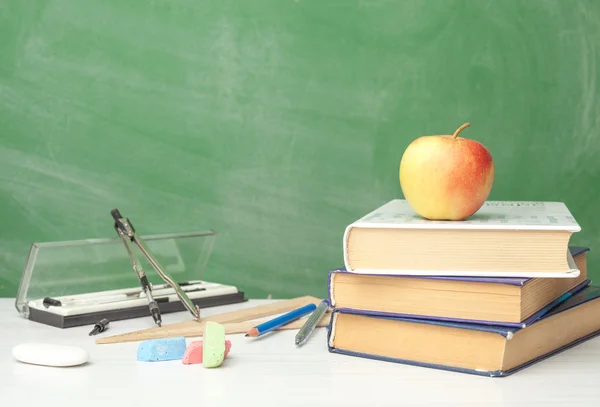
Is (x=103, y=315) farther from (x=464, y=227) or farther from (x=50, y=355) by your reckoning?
(x=464, y=227)

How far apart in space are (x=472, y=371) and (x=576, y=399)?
0.13 meters

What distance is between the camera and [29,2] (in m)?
1.58

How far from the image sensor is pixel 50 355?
98cm

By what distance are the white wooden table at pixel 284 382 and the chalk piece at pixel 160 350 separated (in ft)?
0.04

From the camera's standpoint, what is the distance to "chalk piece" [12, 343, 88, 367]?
38.4 inches

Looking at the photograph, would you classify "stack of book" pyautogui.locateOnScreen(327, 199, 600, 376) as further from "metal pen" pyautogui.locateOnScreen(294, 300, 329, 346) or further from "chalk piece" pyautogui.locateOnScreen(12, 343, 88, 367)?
"chalk piece" pyautogui.locateOnScreen(12, 343, 88, 367)

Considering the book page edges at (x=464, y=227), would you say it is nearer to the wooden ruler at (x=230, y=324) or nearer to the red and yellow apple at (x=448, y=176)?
the red and yellow apple at (x=448, y=176)

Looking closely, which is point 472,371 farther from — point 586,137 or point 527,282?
point 586,137

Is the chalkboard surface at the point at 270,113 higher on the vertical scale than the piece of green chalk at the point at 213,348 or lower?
higher

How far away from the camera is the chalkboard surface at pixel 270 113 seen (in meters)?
1.55

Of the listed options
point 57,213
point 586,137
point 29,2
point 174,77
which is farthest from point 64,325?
point 586,137

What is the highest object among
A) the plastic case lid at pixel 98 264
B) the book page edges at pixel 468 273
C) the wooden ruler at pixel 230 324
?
the book page edges at pixel 468 273

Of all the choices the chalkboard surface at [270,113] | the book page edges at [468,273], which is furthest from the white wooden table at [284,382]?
the chalkboard surface at [270,113]

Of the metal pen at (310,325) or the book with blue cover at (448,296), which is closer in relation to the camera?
the book with blue cover at (448,296)
